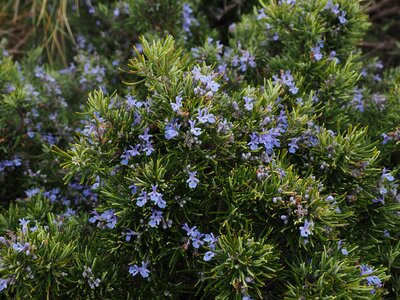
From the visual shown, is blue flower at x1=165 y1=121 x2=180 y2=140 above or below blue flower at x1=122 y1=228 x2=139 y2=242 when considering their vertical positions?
above

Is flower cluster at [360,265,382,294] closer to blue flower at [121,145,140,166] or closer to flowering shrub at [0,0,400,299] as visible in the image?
flowering shrub at [0,0,400,299]

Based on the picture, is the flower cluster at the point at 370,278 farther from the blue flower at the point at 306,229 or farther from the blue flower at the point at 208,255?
the blue flower at the point at 208,255

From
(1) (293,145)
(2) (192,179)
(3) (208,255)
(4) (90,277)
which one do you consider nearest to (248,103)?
(1) (293,145)

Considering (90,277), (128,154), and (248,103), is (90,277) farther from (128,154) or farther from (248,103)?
(248,103)

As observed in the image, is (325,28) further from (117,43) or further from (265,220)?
(117,43)

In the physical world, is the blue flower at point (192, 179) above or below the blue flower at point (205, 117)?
below

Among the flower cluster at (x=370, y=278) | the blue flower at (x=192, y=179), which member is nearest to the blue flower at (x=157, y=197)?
the blue flower at (x=192, y=179)

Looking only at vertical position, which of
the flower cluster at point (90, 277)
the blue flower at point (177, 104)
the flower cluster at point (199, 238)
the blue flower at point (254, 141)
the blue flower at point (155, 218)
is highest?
the blue flower at point (177, 104)

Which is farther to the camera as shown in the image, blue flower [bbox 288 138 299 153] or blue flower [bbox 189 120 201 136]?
blue flower [bbox 288 138 299 153]

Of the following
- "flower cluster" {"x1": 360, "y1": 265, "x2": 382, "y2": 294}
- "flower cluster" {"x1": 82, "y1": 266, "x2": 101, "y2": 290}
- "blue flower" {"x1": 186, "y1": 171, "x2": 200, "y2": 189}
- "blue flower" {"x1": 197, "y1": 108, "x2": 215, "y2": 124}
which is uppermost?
"blue flower" {"x1": 197, "y1": 108, "x2": 215, "y2": 124}

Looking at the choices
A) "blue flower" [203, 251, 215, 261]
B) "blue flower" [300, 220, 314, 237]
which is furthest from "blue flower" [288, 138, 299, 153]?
"blue flower" [203, 251, 215, 261]

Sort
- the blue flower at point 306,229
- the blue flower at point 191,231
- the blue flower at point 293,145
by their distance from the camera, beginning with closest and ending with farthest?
the blue flower at point 306,229 → the blue flower at point 191,231 → the blue flower at point 293,145
